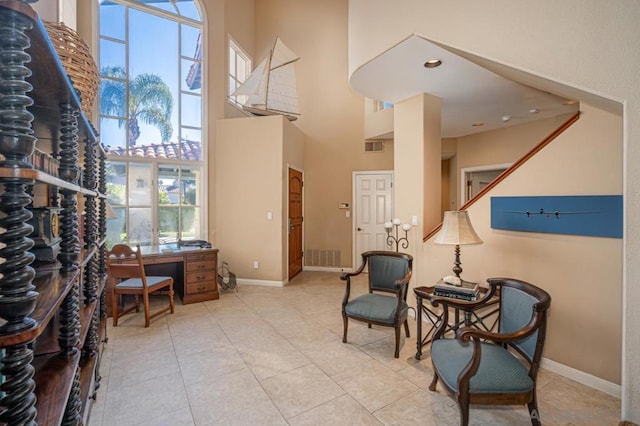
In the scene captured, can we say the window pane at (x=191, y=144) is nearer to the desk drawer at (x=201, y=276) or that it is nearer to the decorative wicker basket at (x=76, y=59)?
the desk drawer at (x=201, y=276)

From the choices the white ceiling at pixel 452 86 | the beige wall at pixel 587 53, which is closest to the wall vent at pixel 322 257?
the white ceiling at pixel 452 86

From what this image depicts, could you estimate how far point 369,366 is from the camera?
2607 millimetres

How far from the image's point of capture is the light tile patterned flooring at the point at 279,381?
1.99 m

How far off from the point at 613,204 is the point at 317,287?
12.9 ft

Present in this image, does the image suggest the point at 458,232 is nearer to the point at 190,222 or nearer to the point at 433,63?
the point at 433,63

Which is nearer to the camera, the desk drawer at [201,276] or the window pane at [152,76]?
the desk drawer at [201,276]

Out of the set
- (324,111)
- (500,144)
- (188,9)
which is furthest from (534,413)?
(188,9)

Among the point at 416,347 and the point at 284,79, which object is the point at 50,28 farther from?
the point at 284,79

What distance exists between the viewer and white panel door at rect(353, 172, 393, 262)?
616 cm

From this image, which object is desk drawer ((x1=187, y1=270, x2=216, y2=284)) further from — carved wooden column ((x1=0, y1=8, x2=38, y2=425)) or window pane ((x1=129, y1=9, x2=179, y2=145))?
carved wooden column ((x1=0, y1=8, x2=38, y2=425))

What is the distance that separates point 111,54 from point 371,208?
504 centimetres

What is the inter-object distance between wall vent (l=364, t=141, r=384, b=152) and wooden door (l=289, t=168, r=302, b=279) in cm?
152

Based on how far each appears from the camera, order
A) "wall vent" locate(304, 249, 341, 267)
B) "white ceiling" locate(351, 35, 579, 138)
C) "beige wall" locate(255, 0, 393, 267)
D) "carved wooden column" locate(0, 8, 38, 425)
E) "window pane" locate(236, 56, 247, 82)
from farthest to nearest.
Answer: "wall vent" locate(304, 249, 341, 267), "beige wall" locate(255, 0, 393, 267), "window pane" locate(236, 56, 247, 82), "white ceiling" locate(351, 35, 579, 138), "carved wooden column" locate(0, 8, 38, 425)

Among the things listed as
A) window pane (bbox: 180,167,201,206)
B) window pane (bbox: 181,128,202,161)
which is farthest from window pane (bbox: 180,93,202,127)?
window pane (bbox: 180,167,201,206)
